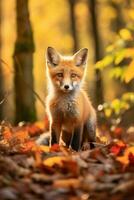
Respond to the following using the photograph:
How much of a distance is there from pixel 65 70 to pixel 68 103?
1.70 ft

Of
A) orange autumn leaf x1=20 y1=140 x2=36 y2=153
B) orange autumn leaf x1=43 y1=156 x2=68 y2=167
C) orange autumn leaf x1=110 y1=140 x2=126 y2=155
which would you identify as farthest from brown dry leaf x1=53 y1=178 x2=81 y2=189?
orange autumn leaf x1=110 y1=140 x2=126 y2=155

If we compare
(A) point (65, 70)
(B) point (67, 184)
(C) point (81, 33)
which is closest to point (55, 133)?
(A) point (65, 70)

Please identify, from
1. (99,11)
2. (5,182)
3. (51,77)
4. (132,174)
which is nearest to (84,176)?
(132,174)

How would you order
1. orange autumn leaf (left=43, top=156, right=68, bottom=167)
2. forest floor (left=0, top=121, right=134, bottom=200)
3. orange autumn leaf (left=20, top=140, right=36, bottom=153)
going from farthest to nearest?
orange autumn leaf (left=20, top=140, right=36, bottom=153) < orange autumn leaf (left=43, top=156, right=68, bottom=167) < forest floor (left=0, top=121, right=134, bottom=200)

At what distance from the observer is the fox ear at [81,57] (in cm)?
845

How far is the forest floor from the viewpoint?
422 cm

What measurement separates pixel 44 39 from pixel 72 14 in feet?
12.9

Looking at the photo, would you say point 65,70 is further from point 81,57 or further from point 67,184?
point 67,184

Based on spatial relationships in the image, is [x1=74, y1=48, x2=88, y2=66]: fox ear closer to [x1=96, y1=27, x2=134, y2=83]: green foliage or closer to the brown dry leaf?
[x1=96, y1=27, x2=134, y2=83]: green foliage

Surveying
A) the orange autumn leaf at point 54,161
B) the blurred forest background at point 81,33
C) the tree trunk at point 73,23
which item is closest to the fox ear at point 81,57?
the orange autumn leaf at point 54,161

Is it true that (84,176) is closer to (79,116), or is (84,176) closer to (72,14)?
(79,116)

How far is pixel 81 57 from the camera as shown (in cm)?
852

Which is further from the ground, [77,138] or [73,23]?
[73,23]

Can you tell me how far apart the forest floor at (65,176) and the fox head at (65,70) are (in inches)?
101
